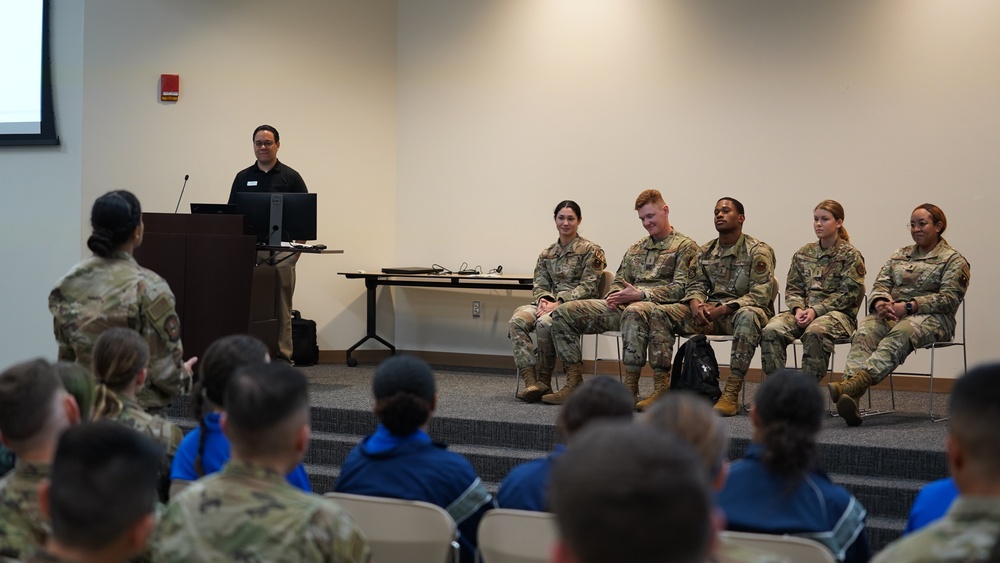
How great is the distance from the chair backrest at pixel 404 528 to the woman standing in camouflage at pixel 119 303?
4.66 ft

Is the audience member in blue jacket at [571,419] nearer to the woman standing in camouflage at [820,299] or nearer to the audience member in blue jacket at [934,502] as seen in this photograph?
the audience member in blue jacket at [934,502]

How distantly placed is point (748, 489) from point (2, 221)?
20.6ft

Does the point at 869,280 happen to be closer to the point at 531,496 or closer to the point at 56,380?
the point at 531,496

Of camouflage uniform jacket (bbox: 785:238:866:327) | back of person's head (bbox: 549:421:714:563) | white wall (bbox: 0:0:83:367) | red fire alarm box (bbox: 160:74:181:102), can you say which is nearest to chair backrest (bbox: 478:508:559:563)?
back of person's head (bbox: 549:421:714:563)

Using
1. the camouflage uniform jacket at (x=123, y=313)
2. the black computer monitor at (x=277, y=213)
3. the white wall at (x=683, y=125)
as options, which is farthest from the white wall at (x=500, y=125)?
the camouflage uniform jacket at (x=123, y=313)

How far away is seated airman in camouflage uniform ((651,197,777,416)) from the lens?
544 cm

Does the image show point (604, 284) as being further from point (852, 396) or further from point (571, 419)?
point (571, 419)

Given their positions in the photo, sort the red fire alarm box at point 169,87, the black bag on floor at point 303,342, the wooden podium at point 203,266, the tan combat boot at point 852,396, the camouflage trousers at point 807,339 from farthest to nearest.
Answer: the black bag on floor at point 303,342, the red fire alarm box at point 169,87, the wooden podium at point 203,266, the camouflage trousers at point 807,339, the tan combat boot at point 852,396

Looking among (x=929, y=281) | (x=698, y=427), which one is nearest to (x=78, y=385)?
(x=698, y=427)

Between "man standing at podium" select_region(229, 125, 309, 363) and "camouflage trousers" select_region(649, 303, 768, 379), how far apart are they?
2.43 m

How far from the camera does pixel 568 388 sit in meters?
5.82

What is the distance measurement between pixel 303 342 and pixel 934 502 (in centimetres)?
557

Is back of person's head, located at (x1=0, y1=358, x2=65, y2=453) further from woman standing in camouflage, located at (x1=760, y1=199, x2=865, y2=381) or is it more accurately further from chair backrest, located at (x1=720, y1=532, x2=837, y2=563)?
woman standing in camouflage, located at (x1=760, y1=199, x2=865, y2=381)

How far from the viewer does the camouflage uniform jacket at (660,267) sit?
5.86 meters
